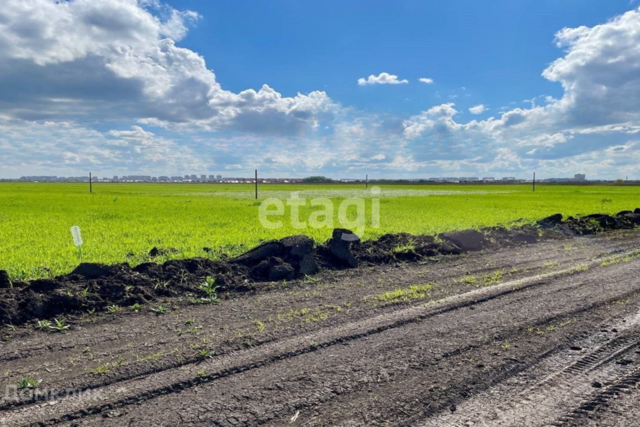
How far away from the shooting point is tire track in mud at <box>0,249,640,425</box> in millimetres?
3330

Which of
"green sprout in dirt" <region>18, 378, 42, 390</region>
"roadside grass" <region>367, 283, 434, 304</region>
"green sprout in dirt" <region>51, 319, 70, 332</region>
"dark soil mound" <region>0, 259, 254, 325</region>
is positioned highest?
"dark soil mound" <region>0, 259, 254, 325</region>

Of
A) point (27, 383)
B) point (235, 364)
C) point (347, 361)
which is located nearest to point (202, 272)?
point (235, 364)

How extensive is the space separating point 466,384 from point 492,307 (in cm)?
255

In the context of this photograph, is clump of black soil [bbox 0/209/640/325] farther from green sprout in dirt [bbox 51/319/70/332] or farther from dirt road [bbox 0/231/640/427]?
dirt road [bbox 0/231/640/427]

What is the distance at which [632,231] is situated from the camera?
49.3 feet

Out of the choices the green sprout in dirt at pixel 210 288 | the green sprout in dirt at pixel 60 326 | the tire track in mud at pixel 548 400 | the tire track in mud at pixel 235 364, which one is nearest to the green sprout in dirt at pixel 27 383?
the tire track in mud at pixel 235 364

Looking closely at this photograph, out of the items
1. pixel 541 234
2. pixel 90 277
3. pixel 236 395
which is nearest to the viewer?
pixel 236 395

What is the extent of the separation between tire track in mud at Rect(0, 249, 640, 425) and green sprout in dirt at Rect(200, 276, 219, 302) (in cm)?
231

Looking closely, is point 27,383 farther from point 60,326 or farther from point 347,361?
point 347,361

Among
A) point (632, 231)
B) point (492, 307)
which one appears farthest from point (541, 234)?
point (492, 307)

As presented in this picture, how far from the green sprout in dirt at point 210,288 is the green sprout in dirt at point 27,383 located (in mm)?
2801

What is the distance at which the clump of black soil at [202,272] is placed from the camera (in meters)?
5.77

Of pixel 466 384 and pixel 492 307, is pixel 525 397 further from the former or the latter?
A: pixel 492 307

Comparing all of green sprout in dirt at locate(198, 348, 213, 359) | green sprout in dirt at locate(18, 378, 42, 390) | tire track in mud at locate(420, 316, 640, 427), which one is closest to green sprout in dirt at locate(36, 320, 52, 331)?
green sprout in dirt at locate(18, 378, 42, 390)
